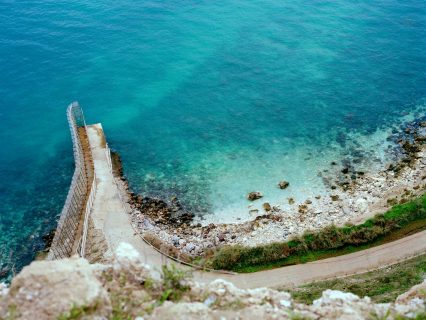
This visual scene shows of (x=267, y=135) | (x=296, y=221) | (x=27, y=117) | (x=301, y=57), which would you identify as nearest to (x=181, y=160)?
(x=267, y=135)

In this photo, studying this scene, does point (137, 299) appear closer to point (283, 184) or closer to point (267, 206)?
point (267, 206)

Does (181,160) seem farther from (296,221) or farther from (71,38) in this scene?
(71,38)

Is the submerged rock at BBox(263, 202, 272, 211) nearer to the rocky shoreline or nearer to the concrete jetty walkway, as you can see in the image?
the rocky shoreline

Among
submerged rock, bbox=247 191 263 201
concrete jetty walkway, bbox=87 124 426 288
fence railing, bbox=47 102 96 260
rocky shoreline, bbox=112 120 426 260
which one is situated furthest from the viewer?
submerged rock, bbox=247 191 263 201

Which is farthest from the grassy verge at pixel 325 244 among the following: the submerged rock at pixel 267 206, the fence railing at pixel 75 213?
the fence railing at pixel 75 213

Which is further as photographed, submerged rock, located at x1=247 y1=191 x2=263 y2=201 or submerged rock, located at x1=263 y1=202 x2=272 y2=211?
submerged rock, located at x1=247 y1=191 x2=263 y2=201

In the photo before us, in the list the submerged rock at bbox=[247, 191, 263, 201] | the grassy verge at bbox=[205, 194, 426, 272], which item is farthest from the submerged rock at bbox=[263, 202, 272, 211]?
the grassy verge at bbox=[205, 194, 426, 272]

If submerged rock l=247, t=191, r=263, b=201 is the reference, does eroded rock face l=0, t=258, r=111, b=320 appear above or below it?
above
